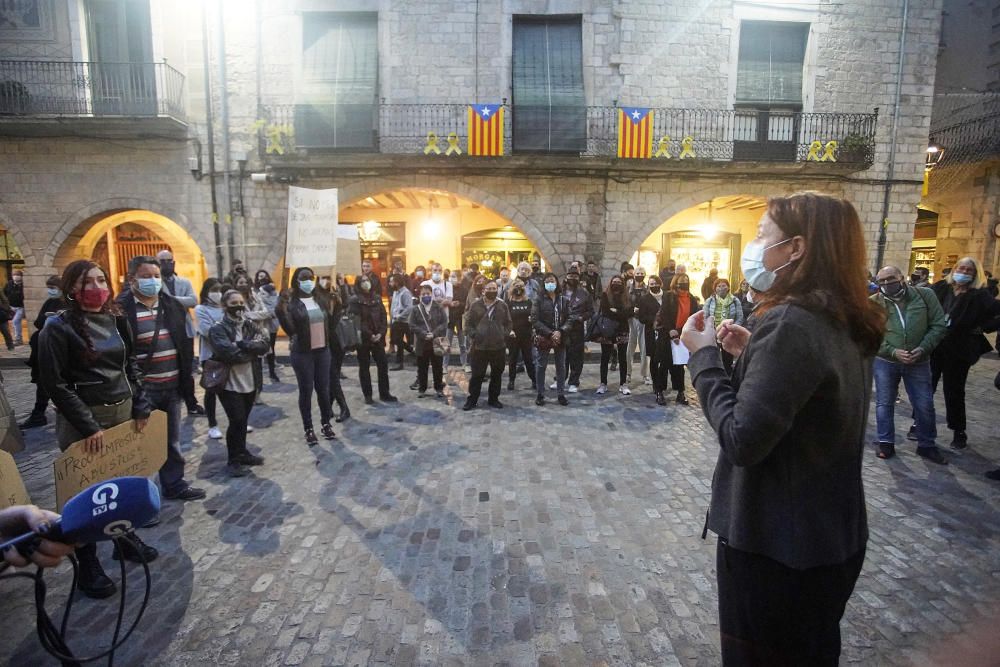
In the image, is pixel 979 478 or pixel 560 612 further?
pixel 979 478

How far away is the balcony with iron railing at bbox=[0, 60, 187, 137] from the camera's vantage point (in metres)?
12.2

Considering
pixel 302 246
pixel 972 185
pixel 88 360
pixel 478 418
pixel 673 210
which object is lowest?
pixel 478 418

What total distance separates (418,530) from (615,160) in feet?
37.2

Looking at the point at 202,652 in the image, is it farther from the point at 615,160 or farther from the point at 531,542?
the point at 615,160

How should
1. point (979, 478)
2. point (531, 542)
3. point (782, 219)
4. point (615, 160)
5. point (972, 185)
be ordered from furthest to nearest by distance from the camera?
point (972, 185), point (615, 160), point (979, 478), point (531, 542), point (782, 219)

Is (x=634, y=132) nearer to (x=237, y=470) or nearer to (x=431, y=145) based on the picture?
(x=431, y=145)

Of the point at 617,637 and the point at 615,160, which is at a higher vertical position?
the point at 615,160

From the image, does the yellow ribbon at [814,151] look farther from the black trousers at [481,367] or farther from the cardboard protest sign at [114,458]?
the cardboard protest sign at [114,458]

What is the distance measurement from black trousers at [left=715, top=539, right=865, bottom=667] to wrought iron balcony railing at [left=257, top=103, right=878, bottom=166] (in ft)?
41.1

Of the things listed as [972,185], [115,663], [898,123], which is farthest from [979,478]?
[972,185]

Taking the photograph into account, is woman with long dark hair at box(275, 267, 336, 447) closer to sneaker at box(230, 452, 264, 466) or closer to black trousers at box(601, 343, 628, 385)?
sneaker at box(230, 452, 264, 466)

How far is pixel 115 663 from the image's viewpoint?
2674mm

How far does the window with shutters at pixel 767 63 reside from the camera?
13492mm

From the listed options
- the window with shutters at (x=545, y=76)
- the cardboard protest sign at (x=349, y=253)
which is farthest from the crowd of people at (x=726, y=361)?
the window with shutters at (x=545, y=76)
